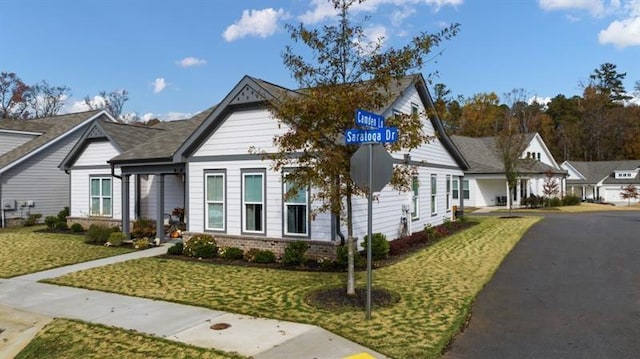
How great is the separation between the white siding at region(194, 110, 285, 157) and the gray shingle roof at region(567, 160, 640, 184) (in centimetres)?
5499

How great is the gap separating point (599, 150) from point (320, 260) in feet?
244

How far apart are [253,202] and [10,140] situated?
21168mm

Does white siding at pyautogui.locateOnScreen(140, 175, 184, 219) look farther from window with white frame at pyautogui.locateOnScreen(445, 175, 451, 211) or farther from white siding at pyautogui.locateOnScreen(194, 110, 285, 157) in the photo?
window with white frame at pyautogui.locateOnScreen(445, 175, 451, 211)

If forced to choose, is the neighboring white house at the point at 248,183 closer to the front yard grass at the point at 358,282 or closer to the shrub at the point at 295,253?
the shrub at the point at 295,253

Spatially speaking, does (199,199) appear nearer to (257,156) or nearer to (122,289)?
(257,156)

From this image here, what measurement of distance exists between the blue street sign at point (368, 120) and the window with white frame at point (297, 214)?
19.7 ft

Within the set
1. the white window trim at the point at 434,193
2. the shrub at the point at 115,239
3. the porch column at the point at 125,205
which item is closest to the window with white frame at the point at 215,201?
the shrub at the point at 115,239

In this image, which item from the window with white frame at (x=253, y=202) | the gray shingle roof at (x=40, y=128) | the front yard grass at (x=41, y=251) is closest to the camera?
the front yard grass at (x=41, y=251)

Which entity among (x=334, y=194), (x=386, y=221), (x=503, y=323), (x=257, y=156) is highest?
(x=257, y=156)

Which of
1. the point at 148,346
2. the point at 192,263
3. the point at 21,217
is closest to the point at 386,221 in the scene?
the point at 192,263

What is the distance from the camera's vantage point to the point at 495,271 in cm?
1180

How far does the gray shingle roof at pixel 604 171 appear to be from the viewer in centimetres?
5806

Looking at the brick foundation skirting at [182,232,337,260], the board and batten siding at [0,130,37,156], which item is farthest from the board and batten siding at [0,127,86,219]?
the brick foundation skirting at [182,232,337,260]

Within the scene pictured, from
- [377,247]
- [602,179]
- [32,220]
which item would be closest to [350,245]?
[377,247]
